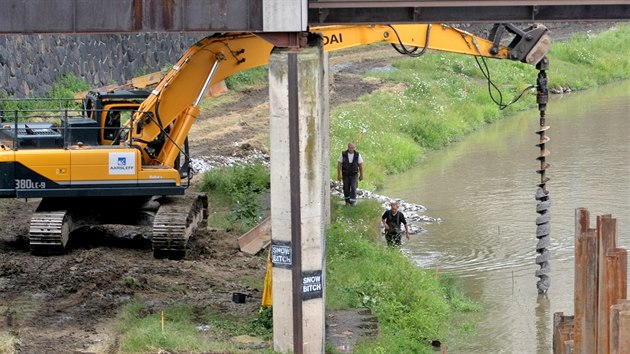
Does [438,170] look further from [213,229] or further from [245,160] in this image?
[213,229]

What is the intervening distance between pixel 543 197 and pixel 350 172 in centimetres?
577

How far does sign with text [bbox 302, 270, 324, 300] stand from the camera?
1830cm

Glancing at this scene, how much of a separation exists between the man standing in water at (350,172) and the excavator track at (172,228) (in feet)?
18.3

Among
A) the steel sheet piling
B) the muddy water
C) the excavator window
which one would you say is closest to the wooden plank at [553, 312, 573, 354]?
the steel sheet piling

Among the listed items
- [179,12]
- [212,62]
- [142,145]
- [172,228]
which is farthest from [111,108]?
[179,12]

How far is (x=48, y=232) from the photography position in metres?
23.0

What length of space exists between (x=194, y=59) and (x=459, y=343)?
631cm

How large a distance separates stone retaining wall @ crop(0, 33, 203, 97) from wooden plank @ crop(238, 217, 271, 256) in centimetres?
1246

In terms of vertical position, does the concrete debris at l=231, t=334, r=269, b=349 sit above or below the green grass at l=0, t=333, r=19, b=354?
below

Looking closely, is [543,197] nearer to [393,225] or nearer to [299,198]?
[393,225]

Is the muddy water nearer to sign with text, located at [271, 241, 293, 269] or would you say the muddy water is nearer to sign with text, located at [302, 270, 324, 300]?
sign with text, located at [302, 270, 324, 300]

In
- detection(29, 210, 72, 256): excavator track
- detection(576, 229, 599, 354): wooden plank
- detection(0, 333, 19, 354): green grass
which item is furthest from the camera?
detection(29, 210, 72, 256): excavator track

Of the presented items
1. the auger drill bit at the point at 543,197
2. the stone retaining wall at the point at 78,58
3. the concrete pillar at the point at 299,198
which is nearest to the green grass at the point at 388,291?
the concrete pillar at the point at 299,198

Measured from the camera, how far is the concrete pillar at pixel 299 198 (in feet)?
59.6
